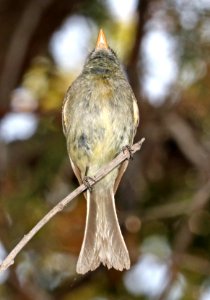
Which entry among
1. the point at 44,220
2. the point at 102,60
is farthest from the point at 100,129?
the point at 44,220

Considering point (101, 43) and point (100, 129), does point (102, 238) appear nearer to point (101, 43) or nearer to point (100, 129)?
point (100, 129)

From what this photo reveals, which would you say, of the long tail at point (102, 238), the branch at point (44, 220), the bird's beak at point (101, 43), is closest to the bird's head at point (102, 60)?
the bird's beak at point (101, 43)

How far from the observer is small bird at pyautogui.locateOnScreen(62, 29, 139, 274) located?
4.82m

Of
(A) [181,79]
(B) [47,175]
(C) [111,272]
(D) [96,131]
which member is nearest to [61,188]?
(B) [47,175]

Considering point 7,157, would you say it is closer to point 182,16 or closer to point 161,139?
point 161,139

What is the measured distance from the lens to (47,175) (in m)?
6.09

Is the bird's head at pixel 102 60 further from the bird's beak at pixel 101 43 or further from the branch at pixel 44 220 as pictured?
the branch at pixel 44 220

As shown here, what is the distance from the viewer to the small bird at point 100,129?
190 inches

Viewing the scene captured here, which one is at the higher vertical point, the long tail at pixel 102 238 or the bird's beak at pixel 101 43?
the bird's beak at pixel 101 43

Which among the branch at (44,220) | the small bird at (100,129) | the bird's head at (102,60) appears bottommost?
the branch at (44,220)

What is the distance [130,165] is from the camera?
6164 millimetres

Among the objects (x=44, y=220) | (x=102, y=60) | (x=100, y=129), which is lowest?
(x=44, y=220)

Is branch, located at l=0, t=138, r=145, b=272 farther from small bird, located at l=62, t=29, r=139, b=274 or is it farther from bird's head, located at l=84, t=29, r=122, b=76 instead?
bird's head, located at l=84, t=29, r=122, b=76

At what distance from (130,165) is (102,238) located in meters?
1.55
